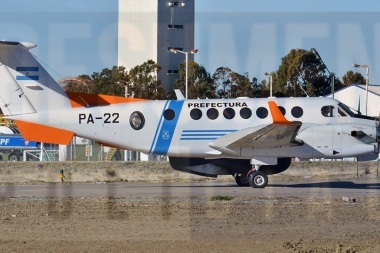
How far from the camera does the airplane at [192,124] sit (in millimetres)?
26375

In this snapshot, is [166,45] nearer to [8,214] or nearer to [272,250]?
[8,214]

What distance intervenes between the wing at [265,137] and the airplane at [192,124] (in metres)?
0.03

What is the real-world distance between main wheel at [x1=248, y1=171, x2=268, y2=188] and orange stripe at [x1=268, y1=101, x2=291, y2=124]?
6.72ft

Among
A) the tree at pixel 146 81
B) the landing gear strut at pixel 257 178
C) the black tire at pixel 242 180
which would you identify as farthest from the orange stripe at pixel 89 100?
the tree at pixel 146 81

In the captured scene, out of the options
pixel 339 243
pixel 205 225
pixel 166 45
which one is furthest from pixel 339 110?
pixel 166 45

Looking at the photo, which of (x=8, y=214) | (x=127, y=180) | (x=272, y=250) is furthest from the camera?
(x=127, y=180)

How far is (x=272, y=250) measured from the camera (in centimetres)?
1246

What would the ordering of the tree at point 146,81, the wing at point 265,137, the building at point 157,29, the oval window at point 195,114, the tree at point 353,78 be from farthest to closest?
the tree at point 353,78
the tree at point 146,81
the building at point 157,29
the oval window at point 195,114
the wing at point 265,137

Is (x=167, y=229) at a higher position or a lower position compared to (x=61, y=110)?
lower

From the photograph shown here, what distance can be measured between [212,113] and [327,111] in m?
3.41

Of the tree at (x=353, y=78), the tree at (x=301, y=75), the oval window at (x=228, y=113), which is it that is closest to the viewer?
the oval window at (x=228, y=113)

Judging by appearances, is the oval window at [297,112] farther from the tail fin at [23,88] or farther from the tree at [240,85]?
the tree at [240,85]

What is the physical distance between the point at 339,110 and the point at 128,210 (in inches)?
397

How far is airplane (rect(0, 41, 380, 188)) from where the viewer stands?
26375mm
